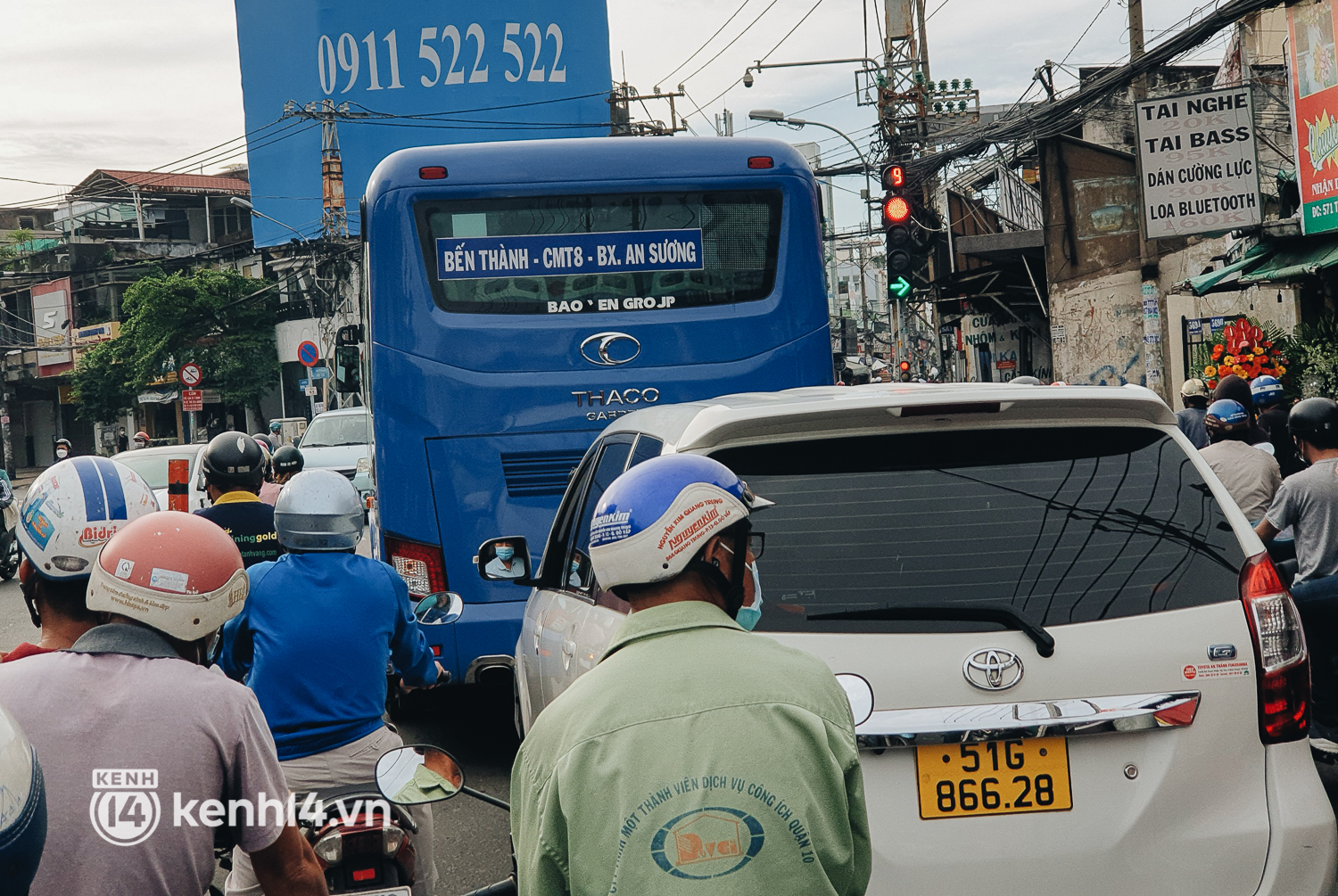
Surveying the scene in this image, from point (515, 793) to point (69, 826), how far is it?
2.52 ft

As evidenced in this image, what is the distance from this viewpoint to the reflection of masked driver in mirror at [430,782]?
259 cm

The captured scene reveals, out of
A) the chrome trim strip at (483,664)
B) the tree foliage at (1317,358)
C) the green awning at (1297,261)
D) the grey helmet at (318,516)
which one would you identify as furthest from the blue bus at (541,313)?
the green awning at (1297,261)

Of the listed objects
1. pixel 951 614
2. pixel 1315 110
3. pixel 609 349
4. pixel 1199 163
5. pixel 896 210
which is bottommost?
pixel 951 614

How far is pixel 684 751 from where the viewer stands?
1642 millimetres

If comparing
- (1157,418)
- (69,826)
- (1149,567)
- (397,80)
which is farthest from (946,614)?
(397,80)

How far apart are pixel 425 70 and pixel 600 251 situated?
32376 millimetres

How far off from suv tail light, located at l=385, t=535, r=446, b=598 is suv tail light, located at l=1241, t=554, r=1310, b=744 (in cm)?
451

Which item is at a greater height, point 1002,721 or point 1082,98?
point 1082,98

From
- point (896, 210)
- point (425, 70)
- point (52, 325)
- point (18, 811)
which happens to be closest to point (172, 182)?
point (52, 325)

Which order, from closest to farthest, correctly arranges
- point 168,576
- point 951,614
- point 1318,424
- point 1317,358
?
point 168,576 → point 951,614 → point 1318,424 → point 1317,358

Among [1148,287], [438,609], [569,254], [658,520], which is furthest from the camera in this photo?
[1148,287]

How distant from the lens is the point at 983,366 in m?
35.3

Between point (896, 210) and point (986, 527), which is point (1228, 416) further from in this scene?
point (896, 210)

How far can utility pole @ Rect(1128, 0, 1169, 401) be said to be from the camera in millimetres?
16641
